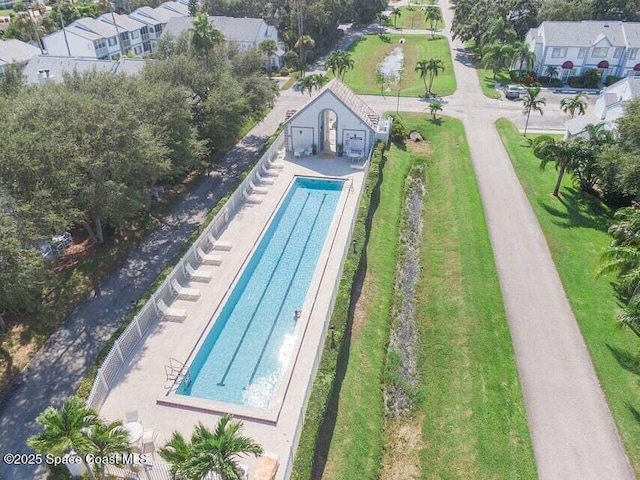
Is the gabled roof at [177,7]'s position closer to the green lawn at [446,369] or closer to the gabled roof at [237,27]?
the gabled roof at [237,27]

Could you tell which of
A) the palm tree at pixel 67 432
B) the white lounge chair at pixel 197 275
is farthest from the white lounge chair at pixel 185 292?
the palm tree at pixel 67 432

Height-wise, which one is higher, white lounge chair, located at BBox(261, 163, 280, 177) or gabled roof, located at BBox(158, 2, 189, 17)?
gabled roof, located at BBox(158, 2, 189, 17)

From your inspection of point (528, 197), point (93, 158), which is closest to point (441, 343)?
point (528, 197)

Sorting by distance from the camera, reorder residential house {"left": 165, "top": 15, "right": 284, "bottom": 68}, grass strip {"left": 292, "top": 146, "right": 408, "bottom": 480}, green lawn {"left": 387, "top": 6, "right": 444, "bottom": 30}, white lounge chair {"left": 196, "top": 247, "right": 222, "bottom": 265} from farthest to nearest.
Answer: green lawn {"left": 387, "top": 6, "right": 444, "bottom": 30} < residential house {"left": 165, "top": 15, "right": 284, "bottom": 68} < white lounge chair {"left": 196, "top": 247, "right": 222, "bottom": 265} < grass strip {"left": 292, "top": 146, "right": 408, "bottom": 480}

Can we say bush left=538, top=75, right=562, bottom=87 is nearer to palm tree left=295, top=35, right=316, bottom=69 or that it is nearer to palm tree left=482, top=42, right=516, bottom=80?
palm tree left=482, top=42, right=516, bottom=80

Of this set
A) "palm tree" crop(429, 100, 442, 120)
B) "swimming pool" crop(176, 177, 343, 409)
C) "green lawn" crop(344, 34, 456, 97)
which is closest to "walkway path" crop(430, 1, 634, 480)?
"swimming pool" crop(176, 177, 343, 409)

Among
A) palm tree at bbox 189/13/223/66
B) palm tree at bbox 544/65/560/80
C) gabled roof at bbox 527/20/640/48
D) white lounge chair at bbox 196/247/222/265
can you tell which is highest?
palm tree at bbox 189/13/223/66

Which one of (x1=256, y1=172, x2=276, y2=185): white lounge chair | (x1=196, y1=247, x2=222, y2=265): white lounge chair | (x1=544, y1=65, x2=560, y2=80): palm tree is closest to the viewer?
(x1=196, y1=247, x2=222, y2=265): white lounge chair

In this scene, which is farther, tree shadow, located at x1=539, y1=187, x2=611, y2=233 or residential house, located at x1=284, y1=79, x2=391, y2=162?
residential house, located at x1=284, y1=79, x2=391, y2=162
